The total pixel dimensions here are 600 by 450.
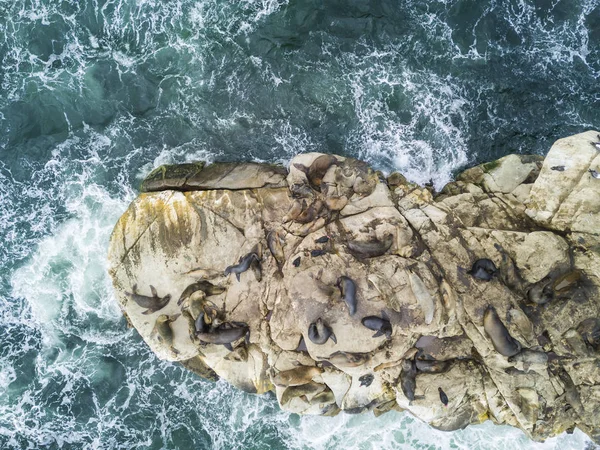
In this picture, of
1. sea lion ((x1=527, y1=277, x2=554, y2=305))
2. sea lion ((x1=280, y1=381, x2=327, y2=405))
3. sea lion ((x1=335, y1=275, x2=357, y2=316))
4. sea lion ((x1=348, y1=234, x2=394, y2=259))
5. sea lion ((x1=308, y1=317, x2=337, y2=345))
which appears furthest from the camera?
sea lion ((x1=280, y1=381, x2=327, y2=405))

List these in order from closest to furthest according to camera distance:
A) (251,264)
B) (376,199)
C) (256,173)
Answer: (251,264) < (376,199) < (256,173)

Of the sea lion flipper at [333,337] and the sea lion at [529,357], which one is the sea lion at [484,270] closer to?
the sea lion at [529,357]

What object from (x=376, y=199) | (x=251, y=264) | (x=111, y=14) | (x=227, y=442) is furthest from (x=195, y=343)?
(x=111, y=14)

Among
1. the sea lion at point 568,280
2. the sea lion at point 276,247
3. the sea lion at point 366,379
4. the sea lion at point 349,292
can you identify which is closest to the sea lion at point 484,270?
Answer: the sea lion at point 568,280

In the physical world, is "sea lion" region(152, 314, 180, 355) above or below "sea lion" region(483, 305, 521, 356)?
below

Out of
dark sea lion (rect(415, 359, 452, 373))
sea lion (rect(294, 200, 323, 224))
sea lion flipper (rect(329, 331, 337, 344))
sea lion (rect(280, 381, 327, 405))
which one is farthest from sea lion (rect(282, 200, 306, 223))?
dark sea lion (rect(415, 359, 452, 373))

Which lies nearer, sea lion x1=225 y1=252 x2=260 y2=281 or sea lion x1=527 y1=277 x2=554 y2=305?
sea lion x1=527 y1=277 x2=554 y2=305

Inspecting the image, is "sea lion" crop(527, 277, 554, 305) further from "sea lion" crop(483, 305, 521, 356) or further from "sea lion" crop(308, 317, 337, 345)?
"sea lion" crop(308, 317, 337, 345)

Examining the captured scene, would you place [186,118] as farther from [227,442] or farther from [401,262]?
[227,442]
